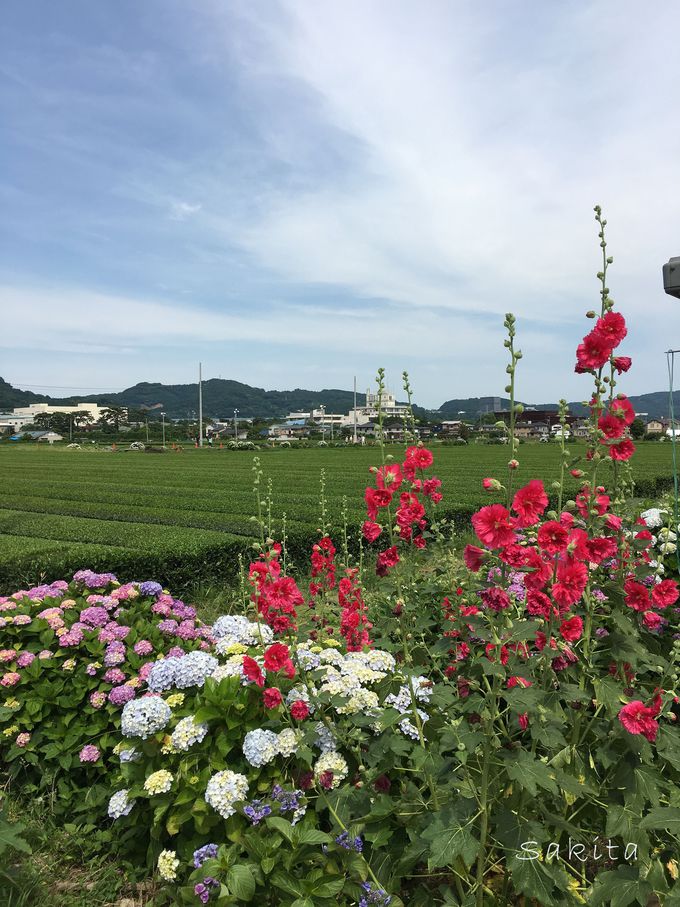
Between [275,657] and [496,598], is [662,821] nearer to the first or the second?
[496,598]

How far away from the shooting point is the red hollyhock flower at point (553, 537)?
1.66 meters

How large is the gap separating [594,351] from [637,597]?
0.83 m

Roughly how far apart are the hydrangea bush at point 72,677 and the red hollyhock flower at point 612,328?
2134 mm

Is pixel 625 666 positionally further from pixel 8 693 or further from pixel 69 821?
pixel 8 693

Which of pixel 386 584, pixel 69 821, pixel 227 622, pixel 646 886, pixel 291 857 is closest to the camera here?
pixel 646 886

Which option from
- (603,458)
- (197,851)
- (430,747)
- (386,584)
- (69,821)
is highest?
(603,458)

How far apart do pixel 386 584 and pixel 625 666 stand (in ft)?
3.12

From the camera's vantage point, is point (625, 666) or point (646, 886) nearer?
point (646, 886)

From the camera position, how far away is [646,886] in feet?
5.19

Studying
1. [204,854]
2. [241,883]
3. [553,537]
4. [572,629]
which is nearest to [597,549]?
[553,537]

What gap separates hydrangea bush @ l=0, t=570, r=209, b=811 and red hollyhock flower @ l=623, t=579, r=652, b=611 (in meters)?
1.82

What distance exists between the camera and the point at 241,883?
1.87 meters

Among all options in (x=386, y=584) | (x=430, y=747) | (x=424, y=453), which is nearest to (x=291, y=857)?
(x=430, y=747)

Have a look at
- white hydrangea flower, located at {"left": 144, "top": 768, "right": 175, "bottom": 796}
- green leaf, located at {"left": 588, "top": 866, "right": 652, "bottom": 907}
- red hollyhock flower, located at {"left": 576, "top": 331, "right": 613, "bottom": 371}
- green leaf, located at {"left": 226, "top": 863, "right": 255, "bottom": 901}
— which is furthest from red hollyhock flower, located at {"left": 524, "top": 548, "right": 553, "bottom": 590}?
white hydrangea flower, located at {"left": 144, "top": 768, "right": 175, "bottom": 796}
